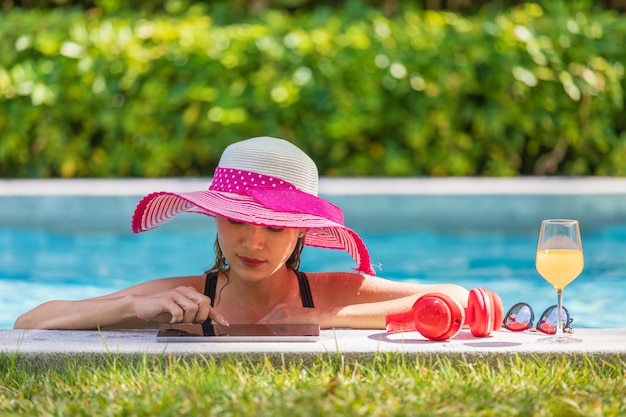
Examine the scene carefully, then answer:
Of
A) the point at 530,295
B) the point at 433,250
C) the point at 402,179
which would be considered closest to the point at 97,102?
the point at 402,179

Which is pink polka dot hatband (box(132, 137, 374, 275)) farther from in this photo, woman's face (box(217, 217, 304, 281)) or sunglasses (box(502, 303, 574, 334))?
sunglasses (box(502, 303, 574, 334))

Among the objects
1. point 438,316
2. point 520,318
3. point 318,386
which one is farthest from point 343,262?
point 318,386

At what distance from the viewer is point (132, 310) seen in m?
3.62

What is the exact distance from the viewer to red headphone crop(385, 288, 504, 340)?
3.42 metres

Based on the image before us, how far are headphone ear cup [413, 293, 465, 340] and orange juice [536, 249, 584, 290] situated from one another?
0.29m

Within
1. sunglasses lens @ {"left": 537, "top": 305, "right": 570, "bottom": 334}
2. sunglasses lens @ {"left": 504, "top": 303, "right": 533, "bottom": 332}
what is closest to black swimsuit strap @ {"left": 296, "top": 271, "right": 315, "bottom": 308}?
sunglasses lens @ {"left": 504, "top": 303, "right": 533, "bottom": 332}

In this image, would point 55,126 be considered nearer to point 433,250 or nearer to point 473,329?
point 433,250

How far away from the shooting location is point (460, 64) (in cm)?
915

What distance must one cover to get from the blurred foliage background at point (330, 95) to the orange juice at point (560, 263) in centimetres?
585

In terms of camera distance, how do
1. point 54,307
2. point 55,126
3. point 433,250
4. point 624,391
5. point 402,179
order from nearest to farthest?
point 624,391, point 54,307, point 433,250, point 402,179, point 55,126

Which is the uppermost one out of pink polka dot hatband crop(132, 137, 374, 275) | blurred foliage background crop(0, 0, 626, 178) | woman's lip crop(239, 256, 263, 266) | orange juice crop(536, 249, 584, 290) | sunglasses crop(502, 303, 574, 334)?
blurred foliage background crop(0, 0, 626, 178)

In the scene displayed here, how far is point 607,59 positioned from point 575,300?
11.8 feet

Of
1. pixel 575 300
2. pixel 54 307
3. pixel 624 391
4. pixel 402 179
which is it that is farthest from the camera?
pixel 402 179

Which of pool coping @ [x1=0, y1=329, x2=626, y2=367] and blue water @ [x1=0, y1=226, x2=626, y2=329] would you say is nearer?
pool coping @ [x1=0, y1=329, x2=626, y2=367]
